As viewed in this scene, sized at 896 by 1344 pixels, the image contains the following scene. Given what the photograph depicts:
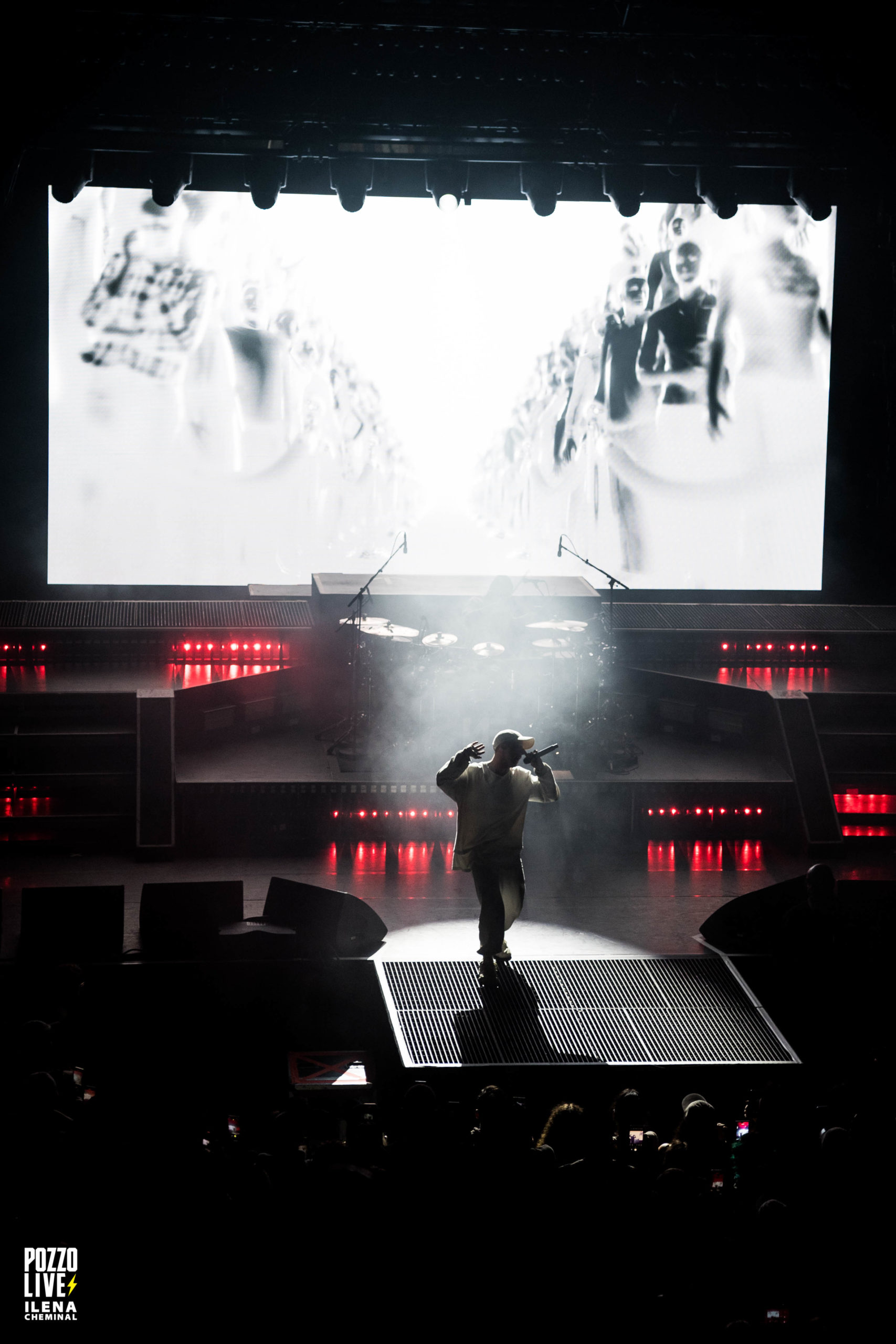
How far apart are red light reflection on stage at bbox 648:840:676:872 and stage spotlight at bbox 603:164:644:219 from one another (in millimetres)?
4312

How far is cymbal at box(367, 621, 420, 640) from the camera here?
31.4 ft

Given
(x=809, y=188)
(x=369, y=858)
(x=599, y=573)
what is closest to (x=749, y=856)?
(x=369, y=858)

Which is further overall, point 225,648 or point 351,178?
point 225,648

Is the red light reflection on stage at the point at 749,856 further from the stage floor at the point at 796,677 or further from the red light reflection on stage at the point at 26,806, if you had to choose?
the red light reflection on stage at the point at 26,806

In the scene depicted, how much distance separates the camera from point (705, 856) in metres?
8.48

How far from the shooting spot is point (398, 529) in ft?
36.5

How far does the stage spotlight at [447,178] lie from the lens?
8.09m

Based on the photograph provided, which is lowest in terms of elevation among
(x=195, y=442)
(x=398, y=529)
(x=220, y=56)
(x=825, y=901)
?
(x=825, y=901)

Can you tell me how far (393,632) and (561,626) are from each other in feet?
4.42

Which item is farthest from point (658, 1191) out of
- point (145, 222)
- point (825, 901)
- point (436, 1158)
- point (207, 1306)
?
Result: point (145, 222)

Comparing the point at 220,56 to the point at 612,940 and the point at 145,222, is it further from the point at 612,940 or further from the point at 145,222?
the point at 612,940

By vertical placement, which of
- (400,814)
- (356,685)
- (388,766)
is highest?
(356,685)

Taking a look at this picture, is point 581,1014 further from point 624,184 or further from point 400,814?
point 624,184

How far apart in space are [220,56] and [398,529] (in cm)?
497
